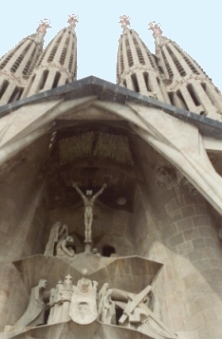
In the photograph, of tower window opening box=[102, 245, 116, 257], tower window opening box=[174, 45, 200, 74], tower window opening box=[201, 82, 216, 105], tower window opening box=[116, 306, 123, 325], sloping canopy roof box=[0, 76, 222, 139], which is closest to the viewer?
tower window opening box=[116, 306, 123, 325]

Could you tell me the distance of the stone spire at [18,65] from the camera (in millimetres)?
15258

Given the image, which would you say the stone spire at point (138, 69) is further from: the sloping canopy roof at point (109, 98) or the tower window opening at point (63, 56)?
the sloping canopy roof at point (109, 98)

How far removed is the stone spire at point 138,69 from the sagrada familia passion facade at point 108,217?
503cm

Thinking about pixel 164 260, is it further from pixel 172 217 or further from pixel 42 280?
pixel 42 280

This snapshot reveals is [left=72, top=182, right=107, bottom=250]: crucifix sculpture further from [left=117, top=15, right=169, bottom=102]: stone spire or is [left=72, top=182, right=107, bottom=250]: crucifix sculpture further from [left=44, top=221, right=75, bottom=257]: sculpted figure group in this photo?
[left=117, top=15, right=169, bottom=102]: stone spire

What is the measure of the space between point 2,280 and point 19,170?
2.27 meters

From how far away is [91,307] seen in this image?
22.0 ft

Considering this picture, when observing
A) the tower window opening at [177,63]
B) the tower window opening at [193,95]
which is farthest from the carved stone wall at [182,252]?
the tower window opening at [177,63]

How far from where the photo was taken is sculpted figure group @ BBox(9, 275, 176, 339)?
6.66 m

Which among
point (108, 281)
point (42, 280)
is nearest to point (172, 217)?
point (108, 281)

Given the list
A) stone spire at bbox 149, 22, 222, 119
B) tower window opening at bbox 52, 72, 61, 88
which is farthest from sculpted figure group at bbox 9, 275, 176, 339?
tower window opening at bbox 52, 72, 61, 88

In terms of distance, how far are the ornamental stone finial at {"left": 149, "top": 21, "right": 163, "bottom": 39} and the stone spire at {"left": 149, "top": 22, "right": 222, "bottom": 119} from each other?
3576mm

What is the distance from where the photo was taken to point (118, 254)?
887cm

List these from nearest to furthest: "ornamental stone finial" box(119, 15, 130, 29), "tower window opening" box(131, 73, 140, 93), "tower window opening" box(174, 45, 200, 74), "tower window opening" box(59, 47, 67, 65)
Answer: "tower window opening" box(131, 73, 140, 93) → "tower window opening" box(174, 45, 200, 74) → "tower window opening" box(59, 47, 67, 65) → "ornamental stone finial" box(119, 15, 130, 29)
